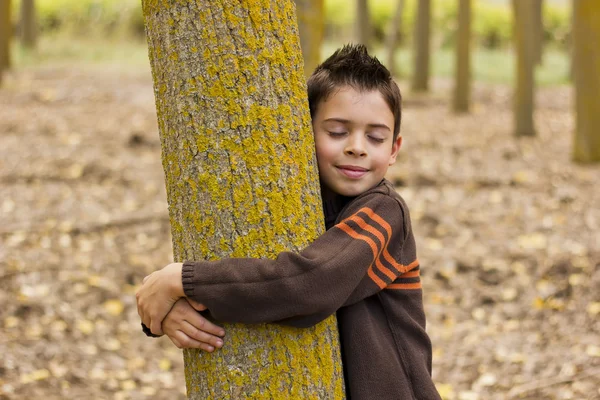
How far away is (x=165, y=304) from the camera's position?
1.84 m

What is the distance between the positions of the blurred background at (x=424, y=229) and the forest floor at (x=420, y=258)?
16mm

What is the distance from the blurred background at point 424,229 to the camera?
4484 millimetres

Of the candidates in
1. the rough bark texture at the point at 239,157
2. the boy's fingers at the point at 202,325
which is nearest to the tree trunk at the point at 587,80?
the rough bark texture at the point at 239,157

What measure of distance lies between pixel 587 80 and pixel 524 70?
1.76 metres

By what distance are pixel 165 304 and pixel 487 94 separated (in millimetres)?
15151

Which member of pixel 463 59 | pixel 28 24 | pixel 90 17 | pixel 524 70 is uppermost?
pixel 90 17

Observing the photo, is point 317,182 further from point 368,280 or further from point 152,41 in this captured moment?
point 152,41

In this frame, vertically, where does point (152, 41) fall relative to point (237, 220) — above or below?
above

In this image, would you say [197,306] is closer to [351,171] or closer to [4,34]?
[351,171]

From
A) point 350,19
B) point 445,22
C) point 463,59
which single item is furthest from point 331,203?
point 445,22

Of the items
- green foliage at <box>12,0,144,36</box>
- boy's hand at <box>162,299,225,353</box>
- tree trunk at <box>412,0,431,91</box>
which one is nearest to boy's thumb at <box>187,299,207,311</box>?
boy's hand at <box>162,299,225,353</box>

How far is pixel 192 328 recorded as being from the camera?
181 centimetres

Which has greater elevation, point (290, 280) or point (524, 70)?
point (524, 70)

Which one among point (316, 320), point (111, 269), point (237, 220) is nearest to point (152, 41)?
point (237, 220)
